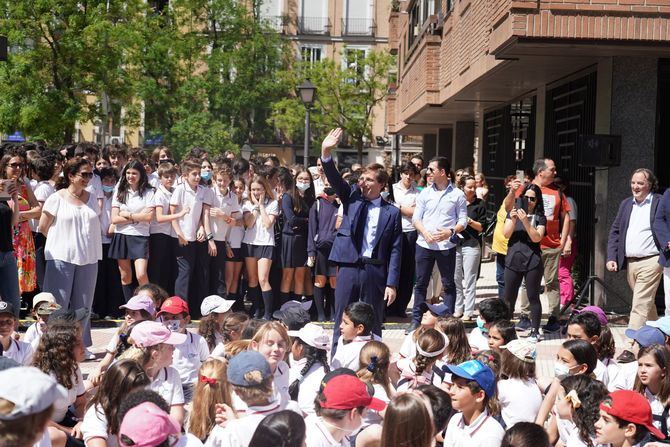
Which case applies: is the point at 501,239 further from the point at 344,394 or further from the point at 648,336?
the point at 344,394

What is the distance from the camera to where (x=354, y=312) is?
7.19 m

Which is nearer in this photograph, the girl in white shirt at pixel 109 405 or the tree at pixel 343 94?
the girl in white shirt at pixel 109 405

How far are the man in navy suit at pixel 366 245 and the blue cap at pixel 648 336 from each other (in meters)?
2.51

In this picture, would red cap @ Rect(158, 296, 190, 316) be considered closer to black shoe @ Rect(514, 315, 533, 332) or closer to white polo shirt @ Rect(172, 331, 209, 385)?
white polo shirt @ Rect(172, 331, 209, 385)

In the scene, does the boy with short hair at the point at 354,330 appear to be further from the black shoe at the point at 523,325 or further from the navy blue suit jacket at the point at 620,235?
the black shoe at the point at 523,325

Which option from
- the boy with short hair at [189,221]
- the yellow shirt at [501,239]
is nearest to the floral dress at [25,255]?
the boy with short hair at [189,221]

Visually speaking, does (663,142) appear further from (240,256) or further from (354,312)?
(354,312)

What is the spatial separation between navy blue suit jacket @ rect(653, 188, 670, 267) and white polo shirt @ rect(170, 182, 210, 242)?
16.8 feet

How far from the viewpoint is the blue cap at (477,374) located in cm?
534

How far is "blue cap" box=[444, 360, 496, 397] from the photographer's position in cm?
534

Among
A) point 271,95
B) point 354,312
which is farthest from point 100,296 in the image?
point 271,95

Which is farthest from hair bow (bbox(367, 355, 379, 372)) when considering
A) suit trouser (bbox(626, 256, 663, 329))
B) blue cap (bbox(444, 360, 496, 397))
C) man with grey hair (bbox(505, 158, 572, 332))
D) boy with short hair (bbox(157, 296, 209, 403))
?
man with grey hair (bbox(505, 158, 572, 332))

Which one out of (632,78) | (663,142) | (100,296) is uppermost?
(632,78)

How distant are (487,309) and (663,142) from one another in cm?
560
